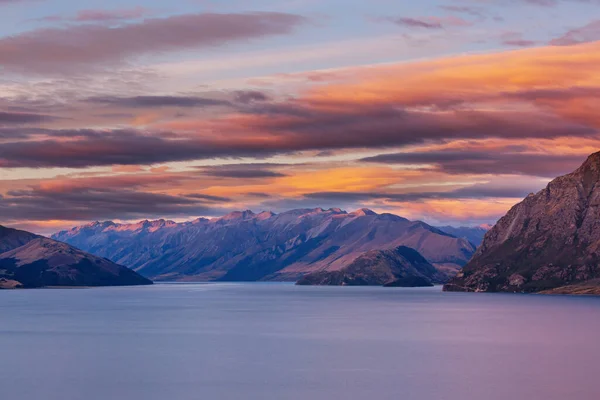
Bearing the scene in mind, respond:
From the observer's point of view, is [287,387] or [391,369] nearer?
[287,387]

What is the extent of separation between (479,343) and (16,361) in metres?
90.5

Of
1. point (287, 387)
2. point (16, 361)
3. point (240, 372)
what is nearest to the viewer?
point (287, 387)

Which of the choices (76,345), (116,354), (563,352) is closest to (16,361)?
(116,354)

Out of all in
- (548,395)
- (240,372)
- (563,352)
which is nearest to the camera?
(548,395)

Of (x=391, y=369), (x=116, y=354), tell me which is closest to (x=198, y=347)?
(x=116, y=354)

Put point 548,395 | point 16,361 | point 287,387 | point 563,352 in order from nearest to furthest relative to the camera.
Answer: point 548,395
point 287,387
point 16,361
point 563,352

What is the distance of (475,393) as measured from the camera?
373 feet

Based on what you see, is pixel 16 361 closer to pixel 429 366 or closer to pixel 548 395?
pixel 429 366

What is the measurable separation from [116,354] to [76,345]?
74.0ft

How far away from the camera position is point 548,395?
366 ft

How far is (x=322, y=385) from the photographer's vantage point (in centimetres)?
12294

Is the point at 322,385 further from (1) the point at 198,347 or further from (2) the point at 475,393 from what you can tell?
(1) the point at 198,347

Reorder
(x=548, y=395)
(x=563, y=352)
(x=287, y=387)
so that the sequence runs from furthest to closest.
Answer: (x=563, y=352)
(x=287, y=387)
(x=548, y=395)

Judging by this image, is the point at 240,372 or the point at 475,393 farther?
the point at 240,372
